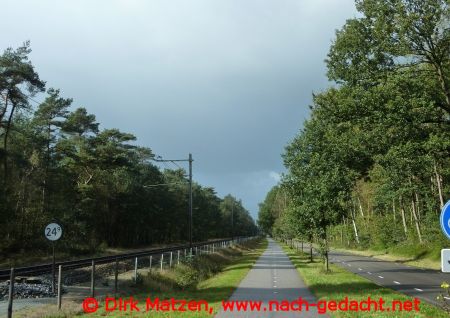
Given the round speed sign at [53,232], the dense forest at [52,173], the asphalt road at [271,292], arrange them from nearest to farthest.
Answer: the asphalt road at [271,292] < the round speed sign at [53,232] < the dense forest at [52,173]

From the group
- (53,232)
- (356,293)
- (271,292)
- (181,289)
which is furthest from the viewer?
(181,289)

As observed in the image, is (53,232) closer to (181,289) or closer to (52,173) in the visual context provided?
(181,289)

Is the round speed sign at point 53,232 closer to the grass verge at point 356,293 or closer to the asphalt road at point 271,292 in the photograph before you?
the asphalt road at point 271,292

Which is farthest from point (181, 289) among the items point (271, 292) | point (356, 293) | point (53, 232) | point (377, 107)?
point (377, 107)

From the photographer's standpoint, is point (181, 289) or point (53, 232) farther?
point (181, 289)

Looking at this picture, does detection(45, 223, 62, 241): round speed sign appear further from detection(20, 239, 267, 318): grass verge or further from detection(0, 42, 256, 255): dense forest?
detection(0, 42, 256, 255): dense forest

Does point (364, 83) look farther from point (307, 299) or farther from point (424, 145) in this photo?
point (307, 299)

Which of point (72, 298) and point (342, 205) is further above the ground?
point (342, 205)

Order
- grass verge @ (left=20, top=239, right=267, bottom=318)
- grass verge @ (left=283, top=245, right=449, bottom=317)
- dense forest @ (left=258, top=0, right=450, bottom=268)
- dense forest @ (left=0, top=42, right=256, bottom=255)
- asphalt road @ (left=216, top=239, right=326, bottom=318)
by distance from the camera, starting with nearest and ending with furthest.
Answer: grass verge @ (left=283, top=245, right=449, bottom=317) → asphalt road @ (left=216, top=239, right=326, bottom=318) → grass verge @ (left=20, top=239, right=267, bottom=318) → dense forest @ (left=258, top=0, right=450, bottom=268) → dense forest @ (left=0, top=42, right=256, bottom=255)

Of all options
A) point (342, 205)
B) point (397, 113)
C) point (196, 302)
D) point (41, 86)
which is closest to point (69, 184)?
point (41, 86)

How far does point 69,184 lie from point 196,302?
4562 centimetres

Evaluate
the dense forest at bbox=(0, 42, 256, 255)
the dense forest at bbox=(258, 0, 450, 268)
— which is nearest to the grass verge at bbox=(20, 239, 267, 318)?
the dense forest at bbox=(258, 0, 450, 268)

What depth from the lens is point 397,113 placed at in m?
25.4

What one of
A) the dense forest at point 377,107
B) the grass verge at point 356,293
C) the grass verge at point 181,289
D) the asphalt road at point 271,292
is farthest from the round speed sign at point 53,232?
the dense forest at point 377,107
